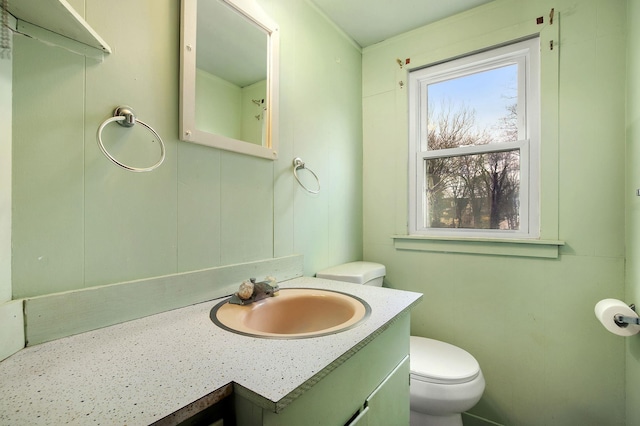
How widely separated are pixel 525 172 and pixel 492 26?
2.59 ft

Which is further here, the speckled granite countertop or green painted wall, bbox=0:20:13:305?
green painted wall, bbox=0:20:13:305

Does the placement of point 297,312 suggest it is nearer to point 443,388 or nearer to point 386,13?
point 443,388

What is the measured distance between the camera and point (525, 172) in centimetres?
146

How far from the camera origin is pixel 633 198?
115 centimetres

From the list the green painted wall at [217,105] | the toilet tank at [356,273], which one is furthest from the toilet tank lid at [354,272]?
the green painted wall at [217,105]

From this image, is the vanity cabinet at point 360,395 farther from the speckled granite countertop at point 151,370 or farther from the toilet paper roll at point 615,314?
the toilet paper roll at point 615,314

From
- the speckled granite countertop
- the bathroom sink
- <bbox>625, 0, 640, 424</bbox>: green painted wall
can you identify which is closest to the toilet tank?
the bathroom sink

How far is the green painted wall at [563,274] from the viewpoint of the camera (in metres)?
1.25

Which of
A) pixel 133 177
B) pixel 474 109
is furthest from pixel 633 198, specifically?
pixel 133 177

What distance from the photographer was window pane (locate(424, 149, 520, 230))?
152cm

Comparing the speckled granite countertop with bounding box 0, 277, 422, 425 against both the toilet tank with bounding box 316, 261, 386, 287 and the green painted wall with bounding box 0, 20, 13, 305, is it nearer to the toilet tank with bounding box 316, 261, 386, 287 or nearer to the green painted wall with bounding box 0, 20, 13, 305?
the green painted wall with bounding box 0, 20, 13, 305

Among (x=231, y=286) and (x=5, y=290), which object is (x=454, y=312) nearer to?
(x=231, y=286)

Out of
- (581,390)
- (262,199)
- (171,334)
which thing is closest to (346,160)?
(262,199)

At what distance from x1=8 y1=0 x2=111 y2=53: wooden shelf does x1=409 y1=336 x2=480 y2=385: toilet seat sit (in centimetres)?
157
